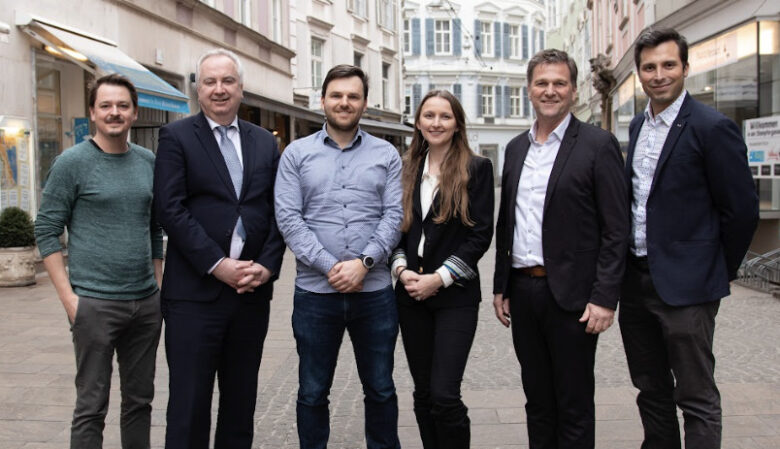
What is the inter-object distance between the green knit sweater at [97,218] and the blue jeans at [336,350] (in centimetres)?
80

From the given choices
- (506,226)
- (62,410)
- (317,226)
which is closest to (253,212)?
(317,226)

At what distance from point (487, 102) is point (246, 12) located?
1293 inches

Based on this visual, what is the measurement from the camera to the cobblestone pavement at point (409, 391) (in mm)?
4359

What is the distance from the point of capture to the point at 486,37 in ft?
164

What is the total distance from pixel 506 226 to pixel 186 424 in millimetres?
1737

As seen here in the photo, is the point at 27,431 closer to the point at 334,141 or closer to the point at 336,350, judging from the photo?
the point at 336,350

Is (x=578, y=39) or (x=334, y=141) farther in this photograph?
(x=578, y=39)

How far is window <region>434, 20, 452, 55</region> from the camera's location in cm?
4838

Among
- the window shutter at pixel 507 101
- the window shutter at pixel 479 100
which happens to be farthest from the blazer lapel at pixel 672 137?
the window shutter at pixel 507 101

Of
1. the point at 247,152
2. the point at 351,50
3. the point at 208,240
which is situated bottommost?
the point at 208,240

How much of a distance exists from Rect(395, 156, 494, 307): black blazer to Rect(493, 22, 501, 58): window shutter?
1879 inches

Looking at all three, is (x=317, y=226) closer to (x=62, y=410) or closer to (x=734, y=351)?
(x=62, y=410)

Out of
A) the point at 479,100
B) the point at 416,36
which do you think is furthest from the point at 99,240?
the point at 479,100

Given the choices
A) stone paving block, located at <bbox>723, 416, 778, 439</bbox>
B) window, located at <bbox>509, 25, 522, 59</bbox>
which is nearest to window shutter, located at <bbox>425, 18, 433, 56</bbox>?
window, located at <bbox>509, 25, 522, 59</bbox>
